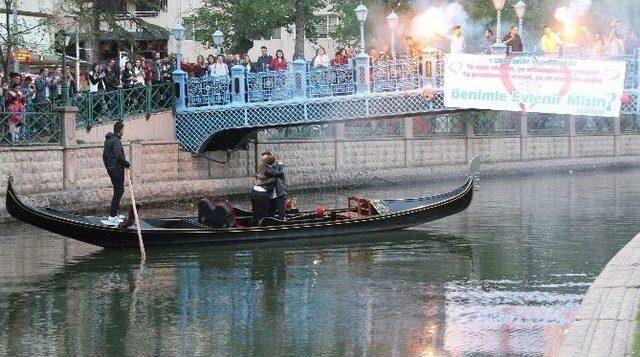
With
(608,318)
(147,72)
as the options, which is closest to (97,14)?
(147,72)

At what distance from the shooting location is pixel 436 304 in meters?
17.9

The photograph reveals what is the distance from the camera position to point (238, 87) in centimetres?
3431

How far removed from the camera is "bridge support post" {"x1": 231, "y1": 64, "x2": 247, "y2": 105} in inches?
1335

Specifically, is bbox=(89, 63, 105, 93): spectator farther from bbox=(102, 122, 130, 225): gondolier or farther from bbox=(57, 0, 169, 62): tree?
bbox=(102, 122, 130, 225): gondolier

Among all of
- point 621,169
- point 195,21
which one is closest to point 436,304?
point 195,21

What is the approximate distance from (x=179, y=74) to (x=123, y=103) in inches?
83.8

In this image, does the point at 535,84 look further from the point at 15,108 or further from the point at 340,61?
the point at 15,108

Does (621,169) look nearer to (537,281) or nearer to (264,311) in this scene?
(537,281)

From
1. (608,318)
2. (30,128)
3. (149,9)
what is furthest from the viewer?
(149,9)

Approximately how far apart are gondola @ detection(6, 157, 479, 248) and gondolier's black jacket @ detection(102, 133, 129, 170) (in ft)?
4.47

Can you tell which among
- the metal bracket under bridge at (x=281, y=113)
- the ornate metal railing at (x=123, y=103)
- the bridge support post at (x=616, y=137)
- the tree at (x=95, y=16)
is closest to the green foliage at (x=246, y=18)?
the tree at (x=95, y=16)

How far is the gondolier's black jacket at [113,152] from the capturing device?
977 inches

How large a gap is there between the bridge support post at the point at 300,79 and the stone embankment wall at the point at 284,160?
3552 mm

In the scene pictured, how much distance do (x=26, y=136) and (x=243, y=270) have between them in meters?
10.0
